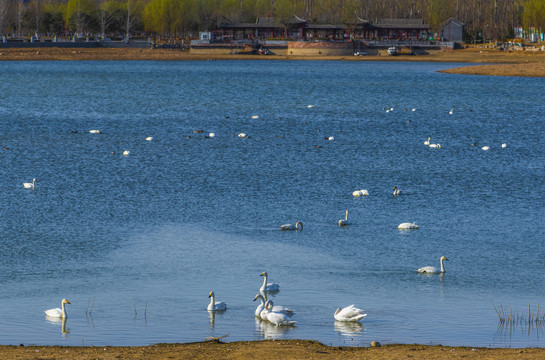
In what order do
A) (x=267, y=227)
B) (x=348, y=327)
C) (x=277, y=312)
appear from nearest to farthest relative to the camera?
(x=348, y=327)
(x=277, y=312)
(x=267, y=227)

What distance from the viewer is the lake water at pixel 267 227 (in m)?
19.0

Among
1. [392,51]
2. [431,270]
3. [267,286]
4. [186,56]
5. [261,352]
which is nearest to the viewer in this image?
[261,352]

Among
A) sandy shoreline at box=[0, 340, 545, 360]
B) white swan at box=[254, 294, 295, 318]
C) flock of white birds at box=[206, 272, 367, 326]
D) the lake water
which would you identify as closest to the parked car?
the lake water

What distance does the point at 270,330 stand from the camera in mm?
18125

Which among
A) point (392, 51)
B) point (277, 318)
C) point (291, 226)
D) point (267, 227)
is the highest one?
point (392, 51)

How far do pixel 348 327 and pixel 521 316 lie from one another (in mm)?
3998

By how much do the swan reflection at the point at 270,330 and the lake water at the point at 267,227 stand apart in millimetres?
61

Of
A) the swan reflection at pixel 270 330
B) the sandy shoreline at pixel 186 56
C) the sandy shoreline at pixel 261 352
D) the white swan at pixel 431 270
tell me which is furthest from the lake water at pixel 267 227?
the sandy shoreline at pixel 186 56

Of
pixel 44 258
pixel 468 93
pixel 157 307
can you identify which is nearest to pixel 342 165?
pixel 44 258

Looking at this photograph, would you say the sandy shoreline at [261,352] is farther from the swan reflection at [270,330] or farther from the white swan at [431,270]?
the white swan at [431,270]

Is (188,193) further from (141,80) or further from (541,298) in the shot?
(141,80)

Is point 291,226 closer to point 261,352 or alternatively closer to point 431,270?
point 431,270

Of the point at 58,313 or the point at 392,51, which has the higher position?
the point at 392,51

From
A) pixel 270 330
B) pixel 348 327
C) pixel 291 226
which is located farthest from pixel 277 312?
pixel 291 226
